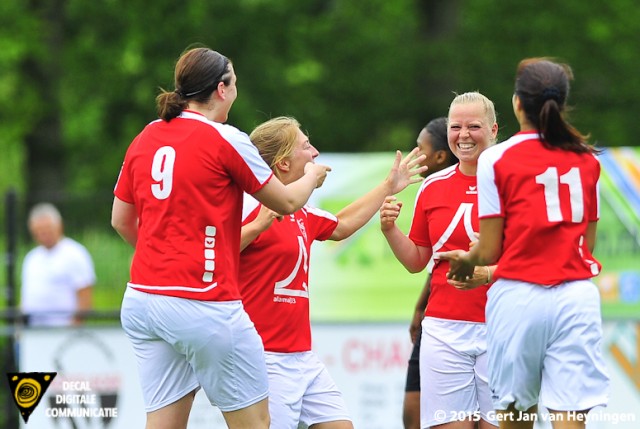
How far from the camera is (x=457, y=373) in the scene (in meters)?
5.56

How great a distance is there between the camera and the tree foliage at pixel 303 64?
19.6 m

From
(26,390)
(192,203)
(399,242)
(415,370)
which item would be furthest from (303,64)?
(192,203)

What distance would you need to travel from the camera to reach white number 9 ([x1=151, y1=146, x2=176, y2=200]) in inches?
188

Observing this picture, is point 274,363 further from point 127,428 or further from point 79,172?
point 79,172

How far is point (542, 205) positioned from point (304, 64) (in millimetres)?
17516

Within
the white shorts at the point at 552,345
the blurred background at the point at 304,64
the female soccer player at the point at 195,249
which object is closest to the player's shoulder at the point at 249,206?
the female soccer player at the point at 195,249

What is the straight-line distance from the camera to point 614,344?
10305mm

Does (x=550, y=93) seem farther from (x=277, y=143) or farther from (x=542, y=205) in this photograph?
(x=277, y=143)

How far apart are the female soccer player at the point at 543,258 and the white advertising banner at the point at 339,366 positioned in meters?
5.72

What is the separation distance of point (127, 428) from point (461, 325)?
534cm

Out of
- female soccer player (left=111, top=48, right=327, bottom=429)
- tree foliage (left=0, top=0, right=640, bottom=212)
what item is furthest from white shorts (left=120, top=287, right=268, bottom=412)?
tree foliage (left=0, top=0, right=640, bottom=212)

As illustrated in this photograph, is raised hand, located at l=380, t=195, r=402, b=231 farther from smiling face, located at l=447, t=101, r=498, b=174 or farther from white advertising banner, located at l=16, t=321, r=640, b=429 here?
white advertising banner, located at l=16, t=321, r=640, b=429

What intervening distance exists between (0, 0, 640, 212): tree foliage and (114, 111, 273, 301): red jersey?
14.0 m

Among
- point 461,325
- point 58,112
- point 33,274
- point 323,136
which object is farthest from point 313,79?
point 461,325
